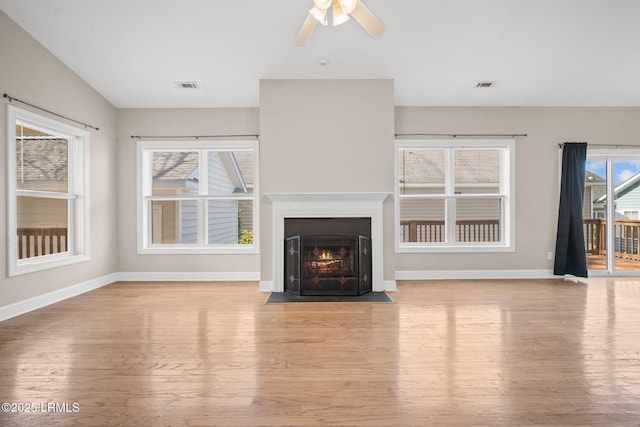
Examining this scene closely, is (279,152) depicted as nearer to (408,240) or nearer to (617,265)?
(408,240)

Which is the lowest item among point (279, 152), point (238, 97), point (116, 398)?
point (116, 398)

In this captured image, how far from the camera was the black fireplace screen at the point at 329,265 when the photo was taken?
4406 millimetres

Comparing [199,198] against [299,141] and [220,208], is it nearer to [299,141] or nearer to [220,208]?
[220,208]

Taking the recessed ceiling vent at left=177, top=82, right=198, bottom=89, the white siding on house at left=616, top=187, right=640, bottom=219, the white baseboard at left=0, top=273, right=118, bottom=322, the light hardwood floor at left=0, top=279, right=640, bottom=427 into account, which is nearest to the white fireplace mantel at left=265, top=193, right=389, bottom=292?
the light hardwood floor at left=0, top=279, right=640, bottom=427

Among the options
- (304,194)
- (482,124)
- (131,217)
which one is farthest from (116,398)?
(482,124)

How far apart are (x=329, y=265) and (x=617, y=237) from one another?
4.71 meters

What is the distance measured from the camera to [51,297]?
4.15m

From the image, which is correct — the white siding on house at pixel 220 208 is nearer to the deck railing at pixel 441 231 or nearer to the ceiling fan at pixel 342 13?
the deck railing at pixel 441 231

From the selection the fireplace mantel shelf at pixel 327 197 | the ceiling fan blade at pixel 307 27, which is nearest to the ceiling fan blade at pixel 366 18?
the ceiling fan blade at pixel 307 27

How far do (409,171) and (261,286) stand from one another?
2.87 m

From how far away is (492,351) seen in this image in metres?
2.65

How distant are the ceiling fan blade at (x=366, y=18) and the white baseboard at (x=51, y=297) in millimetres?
4204

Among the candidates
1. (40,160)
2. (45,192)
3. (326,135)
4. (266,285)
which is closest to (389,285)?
(266,285)

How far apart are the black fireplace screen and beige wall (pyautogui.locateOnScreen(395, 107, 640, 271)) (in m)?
1.79
